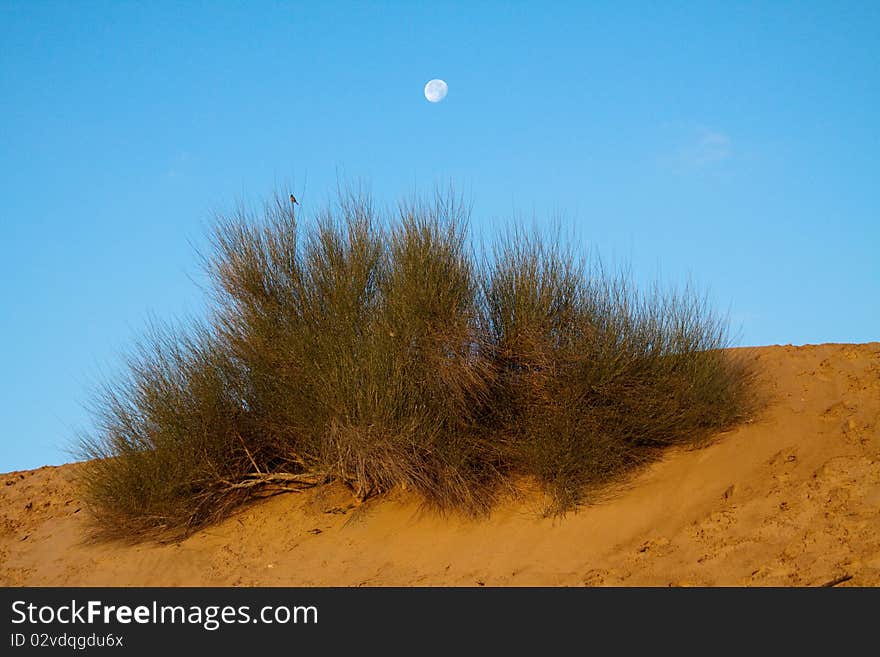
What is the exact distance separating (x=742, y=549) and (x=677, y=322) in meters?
4.15

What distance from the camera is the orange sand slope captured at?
10.1 metres

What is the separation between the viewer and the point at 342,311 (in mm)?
13148

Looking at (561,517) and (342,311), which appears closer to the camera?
(561,517)

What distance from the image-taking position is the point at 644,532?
1139 cm

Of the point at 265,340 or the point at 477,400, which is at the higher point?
the point at 265,340

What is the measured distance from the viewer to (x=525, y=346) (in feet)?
42.1

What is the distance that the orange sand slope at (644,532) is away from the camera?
10.1m
